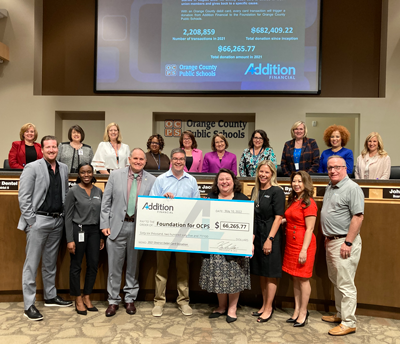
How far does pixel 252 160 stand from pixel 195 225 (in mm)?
1206

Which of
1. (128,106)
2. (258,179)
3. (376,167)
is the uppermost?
(128,106)

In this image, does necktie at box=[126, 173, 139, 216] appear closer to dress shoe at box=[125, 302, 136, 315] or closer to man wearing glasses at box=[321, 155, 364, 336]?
dress shoe at box=[125, 302, 136, 315]

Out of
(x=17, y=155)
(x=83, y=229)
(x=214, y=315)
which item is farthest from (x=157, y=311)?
(x=17, y=155)

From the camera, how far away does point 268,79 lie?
6801 millimetres

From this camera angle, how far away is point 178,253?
3.29 m

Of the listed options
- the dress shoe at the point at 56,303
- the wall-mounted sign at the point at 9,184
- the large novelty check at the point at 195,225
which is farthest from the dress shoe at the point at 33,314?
the wall-mounted sign at the point at 9,184

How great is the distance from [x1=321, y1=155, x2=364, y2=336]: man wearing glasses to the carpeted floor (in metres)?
0.23

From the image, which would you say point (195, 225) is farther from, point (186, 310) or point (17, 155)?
point (17, 155)

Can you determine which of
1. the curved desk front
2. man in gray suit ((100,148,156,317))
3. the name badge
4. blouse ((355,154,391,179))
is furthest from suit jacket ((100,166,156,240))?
blouse ((355,154,391,179))

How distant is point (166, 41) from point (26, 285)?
5541 mm

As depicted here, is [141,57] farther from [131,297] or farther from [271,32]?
[131,297]

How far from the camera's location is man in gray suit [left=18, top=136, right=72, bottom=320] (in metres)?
3.06

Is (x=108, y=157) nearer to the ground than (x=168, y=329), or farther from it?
farther from it

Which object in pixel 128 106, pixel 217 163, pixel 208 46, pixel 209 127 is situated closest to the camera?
pixel 217 163
